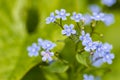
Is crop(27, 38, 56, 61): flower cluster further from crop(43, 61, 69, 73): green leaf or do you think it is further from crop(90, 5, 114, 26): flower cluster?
crop(90, 5, 114, 26): flower cluster

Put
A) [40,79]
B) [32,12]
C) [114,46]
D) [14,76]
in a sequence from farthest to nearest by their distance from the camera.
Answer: [32,12]
[114,46]
[40,79]
[14,76]

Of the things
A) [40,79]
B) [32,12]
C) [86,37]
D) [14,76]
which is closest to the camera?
[86,37]

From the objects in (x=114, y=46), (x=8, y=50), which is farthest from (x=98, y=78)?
(x=8, y=50)

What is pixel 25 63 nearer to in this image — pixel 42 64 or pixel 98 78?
pixel 42 64

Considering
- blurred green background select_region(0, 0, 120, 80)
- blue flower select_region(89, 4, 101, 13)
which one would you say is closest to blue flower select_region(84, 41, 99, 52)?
blurred green background select_region(0, 0, 120, 80)

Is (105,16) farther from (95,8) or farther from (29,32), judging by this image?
(29,32)

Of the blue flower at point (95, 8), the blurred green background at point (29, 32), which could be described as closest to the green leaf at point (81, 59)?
the blurred green background at point (29, 32)

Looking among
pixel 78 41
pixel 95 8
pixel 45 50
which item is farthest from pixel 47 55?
pixel 95 8

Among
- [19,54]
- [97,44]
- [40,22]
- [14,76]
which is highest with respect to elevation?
[40,22]
